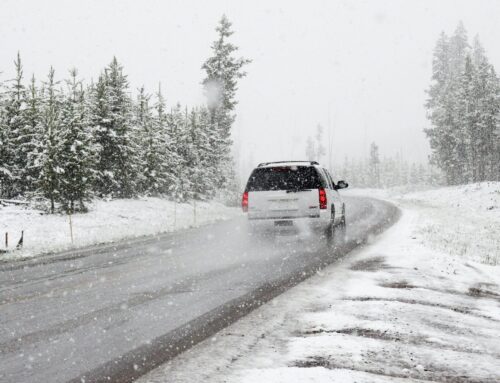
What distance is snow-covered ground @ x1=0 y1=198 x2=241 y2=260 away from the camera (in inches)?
583

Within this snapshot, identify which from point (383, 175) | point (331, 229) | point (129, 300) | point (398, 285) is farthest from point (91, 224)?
point (383, 175)

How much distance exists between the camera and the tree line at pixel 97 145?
843 inches

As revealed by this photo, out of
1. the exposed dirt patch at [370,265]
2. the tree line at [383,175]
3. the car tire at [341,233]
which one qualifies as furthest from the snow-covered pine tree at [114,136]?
the tree line at [383,175]

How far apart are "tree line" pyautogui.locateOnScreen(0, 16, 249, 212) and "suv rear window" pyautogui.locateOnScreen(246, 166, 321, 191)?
11.0 meters

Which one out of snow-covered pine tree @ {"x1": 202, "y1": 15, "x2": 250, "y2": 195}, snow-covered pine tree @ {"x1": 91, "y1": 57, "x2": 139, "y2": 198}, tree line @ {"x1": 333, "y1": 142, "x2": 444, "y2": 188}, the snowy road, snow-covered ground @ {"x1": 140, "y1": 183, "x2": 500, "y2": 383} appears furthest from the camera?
tree line @ {"x1": 333, "y1": 142, "x2": 444, "y2": 188}

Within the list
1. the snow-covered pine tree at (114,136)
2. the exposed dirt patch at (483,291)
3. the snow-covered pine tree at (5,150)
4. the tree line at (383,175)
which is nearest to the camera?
the exposed dirt patch at (483,291)

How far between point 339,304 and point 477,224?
1654 centimetres

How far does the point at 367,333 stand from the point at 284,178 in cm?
820

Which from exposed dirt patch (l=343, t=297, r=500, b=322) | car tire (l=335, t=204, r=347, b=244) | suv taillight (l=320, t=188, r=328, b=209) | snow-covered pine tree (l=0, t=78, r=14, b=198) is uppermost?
snow-covered pine tree (l=0, t=78, r=14, b=198)

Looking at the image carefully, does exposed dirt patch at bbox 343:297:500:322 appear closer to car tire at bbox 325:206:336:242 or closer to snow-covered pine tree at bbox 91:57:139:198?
car tire at bbox 325:206:336:242

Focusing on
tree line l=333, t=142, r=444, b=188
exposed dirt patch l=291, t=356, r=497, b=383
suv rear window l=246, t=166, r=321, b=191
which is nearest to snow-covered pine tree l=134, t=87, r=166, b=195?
suv rear window l=246, t=166, r=321, b=191

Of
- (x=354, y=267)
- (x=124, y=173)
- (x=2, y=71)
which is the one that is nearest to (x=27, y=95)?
(x=2, y=71)

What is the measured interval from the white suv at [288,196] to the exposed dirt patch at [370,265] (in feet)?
9.43

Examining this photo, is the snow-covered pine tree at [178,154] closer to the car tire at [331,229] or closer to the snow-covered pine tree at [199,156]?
the snow-covered pine tree at [199,156]
